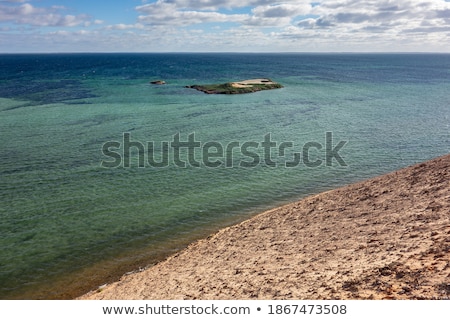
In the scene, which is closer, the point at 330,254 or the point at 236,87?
the point at 330,254

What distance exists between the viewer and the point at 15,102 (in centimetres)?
6838

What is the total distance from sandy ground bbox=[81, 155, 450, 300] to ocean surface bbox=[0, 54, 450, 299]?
283 cm

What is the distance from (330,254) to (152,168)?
2113 cm

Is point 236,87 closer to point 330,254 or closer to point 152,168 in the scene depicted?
point 152,168

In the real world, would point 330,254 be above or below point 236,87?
below

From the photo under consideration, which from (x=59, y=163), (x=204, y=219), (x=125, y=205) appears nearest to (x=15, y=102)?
(x=59, y=163)

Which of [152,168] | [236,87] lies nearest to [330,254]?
[152,168]

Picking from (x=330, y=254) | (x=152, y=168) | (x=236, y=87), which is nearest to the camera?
(x=330, y=254)

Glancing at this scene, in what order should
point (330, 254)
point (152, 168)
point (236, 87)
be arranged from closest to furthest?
point (330, 254) < point (152, 168) < point (236, 87)

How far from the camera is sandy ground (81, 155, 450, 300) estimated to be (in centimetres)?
1195

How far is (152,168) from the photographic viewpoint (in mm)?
32625

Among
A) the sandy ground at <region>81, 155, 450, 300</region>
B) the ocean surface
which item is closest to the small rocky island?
the ocean surface

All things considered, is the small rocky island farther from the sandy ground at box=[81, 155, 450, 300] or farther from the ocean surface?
the sandy ground at box=[81, 155, 450, 300]
